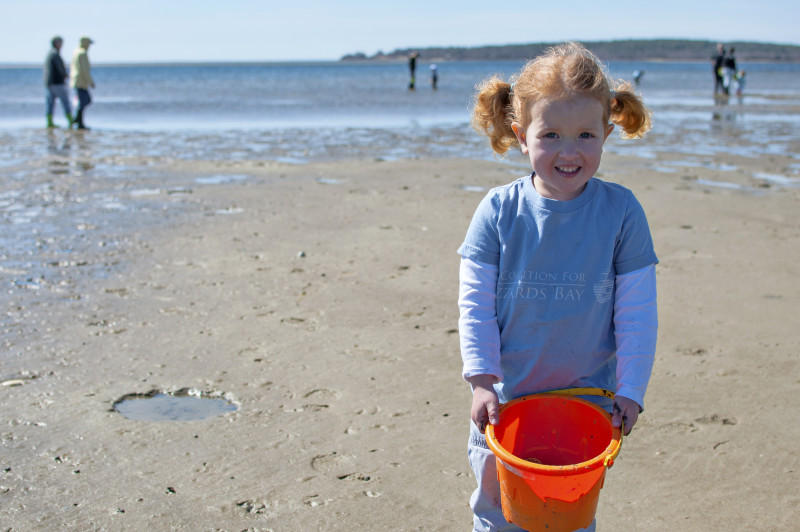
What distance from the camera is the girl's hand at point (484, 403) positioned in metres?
1.96

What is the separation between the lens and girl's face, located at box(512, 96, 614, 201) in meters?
1.98

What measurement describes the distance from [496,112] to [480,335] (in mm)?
665

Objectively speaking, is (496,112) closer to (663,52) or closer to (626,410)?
(626,410)

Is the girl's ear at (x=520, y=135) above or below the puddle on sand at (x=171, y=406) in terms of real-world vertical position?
above

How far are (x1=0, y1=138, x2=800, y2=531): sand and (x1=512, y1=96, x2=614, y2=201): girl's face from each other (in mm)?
1202

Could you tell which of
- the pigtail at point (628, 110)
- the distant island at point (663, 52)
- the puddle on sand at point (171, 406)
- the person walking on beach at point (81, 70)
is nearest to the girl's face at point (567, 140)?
the pigtail at point (628, 110)

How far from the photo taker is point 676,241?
19.6 feet

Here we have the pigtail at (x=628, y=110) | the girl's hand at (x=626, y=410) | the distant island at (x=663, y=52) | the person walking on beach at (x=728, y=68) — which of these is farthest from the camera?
the distant island at (x=663, y=52)

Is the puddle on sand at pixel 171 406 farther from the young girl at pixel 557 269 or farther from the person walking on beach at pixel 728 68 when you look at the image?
the person walking on beach at pixel 728 68

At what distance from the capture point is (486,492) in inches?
83.5

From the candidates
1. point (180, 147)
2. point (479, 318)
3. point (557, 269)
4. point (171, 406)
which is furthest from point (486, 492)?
point (180, 147)

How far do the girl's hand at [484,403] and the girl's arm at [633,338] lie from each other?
292mm

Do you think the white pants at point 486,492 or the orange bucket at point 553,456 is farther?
the white pants at point 486,492

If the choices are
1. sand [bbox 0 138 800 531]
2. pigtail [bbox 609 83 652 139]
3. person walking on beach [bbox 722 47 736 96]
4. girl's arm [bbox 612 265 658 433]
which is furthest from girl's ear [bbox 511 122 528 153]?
person walking on beach [bbox 722 47 736 96]
